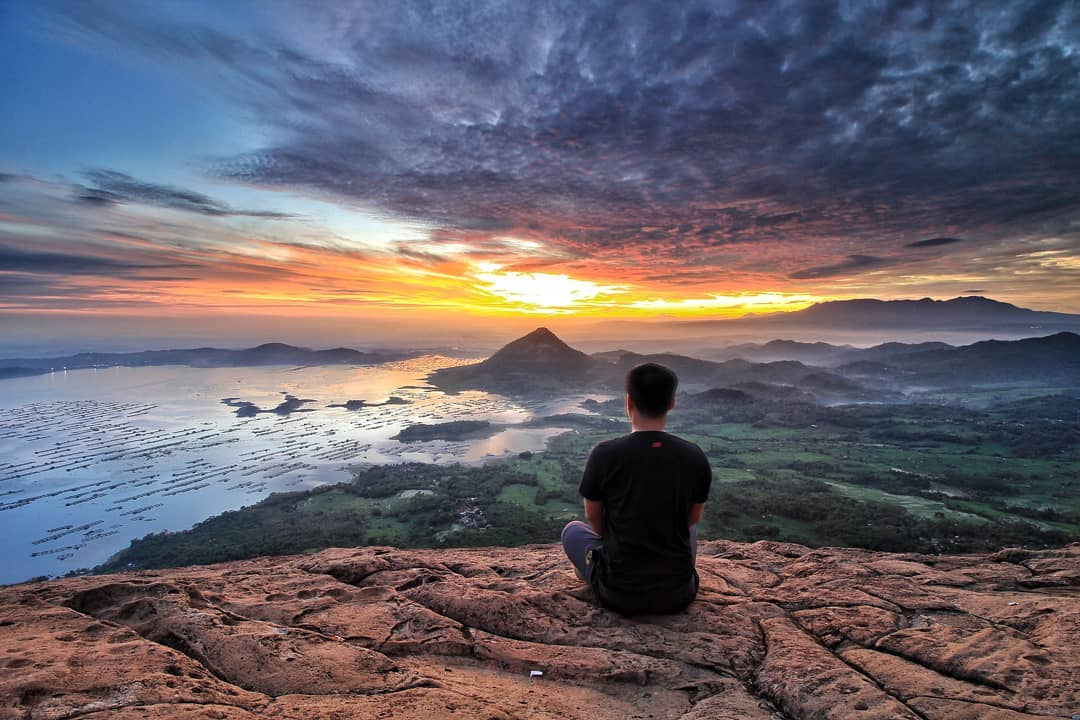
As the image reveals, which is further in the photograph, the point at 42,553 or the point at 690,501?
the point at 42,553

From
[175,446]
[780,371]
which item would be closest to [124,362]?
[175,446]

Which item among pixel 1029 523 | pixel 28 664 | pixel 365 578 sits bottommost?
pixel 1029 523

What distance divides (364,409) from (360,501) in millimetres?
59577

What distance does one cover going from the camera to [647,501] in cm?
444

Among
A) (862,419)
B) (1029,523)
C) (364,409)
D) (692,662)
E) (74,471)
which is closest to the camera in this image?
(692,662)

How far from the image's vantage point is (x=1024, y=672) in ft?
12.8

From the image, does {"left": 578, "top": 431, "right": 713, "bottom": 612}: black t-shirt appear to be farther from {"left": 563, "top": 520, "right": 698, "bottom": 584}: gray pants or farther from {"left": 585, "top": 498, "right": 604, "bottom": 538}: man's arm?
{"left": 563, "top": 520, "right": 698, "bottom": 584}: gray pants

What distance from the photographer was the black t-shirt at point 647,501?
4445 millimetres

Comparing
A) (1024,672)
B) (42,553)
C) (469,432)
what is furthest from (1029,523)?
(42,553)

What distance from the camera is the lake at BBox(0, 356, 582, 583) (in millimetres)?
42656

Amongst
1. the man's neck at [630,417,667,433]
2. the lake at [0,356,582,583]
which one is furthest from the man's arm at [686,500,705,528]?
the lake at [0,356,582,583]

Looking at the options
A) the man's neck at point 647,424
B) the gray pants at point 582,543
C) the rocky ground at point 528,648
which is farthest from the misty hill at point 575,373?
the man's neck at point 647,424

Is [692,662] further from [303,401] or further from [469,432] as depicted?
[303,401]

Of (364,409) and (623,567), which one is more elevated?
(623,567)
